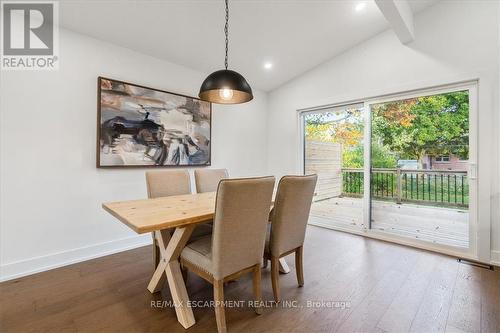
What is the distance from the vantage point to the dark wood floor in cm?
164

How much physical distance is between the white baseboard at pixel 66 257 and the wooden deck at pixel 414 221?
2987 millimetres

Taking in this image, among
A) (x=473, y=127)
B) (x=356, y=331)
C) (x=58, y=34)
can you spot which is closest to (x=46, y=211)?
(x=58, y=34)

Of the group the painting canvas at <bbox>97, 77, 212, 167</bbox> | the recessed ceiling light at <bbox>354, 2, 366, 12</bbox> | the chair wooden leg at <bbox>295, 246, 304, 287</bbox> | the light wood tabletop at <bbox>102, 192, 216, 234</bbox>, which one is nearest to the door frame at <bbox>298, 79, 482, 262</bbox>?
the recessed ceiling light at <bbox>354, 2, 366, 12</bbox>

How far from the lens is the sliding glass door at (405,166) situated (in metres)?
2.86

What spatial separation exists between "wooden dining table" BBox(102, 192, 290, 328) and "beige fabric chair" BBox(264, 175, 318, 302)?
1.72 ft

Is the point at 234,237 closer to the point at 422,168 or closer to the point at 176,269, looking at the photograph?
the point at 176,269

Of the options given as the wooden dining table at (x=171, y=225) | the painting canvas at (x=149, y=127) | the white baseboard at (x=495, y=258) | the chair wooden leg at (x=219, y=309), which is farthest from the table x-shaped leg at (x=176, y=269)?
the white baseboard at (x=495, y=258)

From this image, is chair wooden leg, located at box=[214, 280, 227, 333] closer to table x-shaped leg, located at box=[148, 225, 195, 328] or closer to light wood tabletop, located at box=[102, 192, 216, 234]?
table x-shaped leg, located at box=[148, 225, 195, 328]

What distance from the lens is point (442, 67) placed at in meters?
2.86

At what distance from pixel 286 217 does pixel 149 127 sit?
7.13 ft

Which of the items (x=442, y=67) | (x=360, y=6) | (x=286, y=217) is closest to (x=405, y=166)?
(x=442, y=67)

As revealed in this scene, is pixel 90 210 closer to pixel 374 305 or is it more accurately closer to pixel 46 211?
pixel 46 211

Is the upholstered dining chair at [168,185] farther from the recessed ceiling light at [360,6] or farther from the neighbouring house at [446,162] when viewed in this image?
the neighbouring house at [446,162]

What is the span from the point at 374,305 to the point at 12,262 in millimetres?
3244
